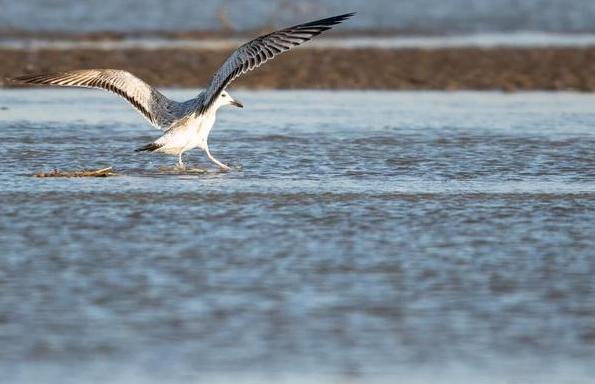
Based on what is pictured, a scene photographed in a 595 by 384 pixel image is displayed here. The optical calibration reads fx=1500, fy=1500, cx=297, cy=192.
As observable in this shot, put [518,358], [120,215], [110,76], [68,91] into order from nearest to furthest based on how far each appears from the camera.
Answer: [518,358]
[120,215]
[110,76]
[68,91]

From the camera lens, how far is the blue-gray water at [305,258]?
677cm

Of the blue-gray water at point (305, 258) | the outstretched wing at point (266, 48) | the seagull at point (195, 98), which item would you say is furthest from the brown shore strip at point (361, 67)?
the outstretched wing at point (266, 48)

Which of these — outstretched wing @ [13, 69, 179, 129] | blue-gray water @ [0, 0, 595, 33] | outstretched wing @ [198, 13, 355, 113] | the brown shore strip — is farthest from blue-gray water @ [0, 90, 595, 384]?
blue-gray water @ [0, 0, 595, 33]

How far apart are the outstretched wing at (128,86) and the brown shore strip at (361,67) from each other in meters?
7.05

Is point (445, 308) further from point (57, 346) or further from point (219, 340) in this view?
point (57, 346)

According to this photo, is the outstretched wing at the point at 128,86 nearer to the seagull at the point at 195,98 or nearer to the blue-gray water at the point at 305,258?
the seagull at the point at 195,98

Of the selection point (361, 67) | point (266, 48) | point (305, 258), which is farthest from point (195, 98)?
point (361, 67)

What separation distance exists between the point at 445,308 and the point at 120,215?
3.43 meters

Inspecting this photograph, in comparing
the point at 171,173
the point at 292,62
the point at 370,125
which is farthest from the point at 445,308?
the point at 292,62

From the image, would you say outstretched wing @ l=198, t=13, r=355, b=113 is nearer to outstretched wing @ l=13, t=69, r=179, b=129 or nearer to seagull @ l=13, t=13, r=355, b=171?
seagull @ l=13, t=13, r=355, b=171

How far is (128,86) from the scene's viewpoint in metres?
13.0

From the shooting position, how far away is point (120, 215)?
10.4m

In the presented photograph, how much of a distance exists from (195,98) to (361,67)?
30.1ft

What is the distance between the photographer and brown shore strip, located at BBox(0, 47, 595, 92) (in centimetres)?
2066
